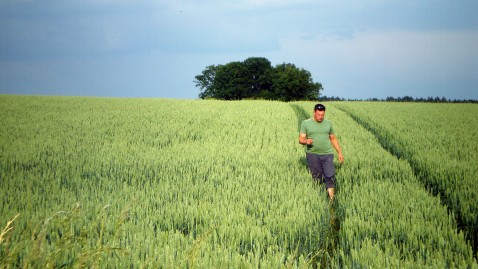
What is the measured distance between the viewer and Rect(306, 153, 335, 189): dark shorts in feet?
20.8

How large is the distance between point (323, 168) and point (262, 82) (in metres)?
67.4

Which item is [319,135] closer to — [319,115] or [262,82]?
[319,115]

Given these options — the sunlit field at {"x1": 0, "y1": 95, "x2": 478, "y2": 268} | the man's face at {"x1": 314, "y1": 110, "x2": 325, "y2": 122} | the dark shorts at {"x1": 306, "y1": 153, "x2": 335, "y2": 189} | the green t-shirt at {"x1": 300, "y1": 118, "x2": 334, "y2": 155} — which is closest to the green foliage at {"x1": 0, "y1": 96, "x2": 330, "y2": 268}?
the sunlit field at {"x1": 0, "y1": 95, "x2": 478, "y2": 268}

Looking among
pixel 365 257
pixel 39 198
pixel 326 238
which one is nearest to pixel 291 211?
pixel 326 238

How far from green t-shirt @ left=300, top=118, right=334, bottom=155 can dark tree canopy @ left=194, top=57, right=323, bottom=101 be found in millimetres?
62027

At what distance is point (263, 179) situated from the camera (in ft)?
21.0

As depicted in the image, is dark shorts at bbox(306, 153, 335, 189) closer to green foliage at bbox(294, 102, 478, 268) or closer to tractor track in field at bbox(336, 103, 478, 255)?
green foliage at bbox(294, 102, 478, 268)

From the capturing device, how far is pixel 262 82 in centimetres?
7275

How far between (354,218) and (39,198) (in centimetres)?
444

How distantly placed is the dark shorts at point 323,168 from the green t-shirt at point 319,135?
0.10 metres

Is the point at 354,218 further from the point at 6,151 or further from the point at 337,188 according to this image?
the point at 6,151

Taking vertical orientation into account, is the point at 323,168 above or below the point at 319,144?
below

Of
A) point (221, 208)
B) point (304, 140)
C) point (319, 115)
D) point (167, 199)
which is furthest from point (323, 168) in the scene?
point (167, 199)

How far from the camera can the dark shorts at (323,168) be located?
249 inches
